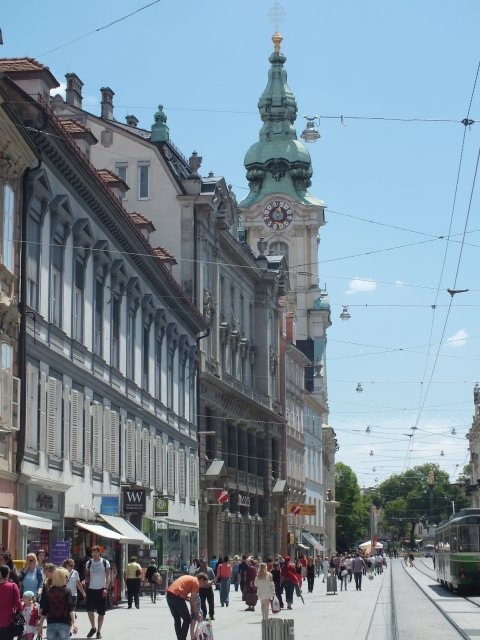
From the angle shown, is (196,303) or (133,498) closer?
(133,498)

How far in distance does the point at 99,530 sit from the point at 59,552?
3462mm

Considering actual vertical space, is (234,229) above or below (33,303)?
above

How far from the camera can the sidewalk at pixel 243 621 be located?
2550 cm

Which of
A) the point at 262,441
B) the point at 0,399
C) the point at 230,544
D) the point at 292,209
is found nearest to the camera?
the point at 0,399

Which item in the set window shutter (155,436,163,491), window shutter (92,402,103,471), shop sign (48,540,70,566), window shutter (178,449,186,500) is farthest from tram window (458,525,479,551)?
shop sign (48,540,70,566)

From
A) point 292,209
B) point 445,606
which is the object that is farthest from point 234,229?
point 292,209

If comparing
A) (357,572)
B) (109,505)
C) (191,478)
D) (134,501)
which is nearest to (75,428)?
(109,505)

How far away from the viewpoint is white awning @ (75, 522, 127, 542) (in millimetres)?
34497

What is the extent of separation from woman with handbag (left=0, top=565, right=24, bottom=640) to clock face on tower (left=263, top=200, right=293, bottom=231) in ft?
350

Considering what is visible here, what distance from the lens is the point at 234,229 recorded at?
69.9m

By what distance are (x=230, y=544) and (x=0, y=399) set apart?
1511 inches

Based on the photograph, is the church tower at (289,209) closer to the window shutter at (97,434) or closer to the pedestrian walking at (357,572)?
the pedestrian walking at (357,572)

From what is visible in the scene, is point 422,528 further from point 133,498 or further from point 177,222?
point 133,498

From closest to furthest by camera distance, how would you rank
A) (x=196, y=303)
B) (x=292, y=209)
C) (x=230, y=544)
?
(x=196, y=303)
(x=230, y=544)
(x=292, y=209)
